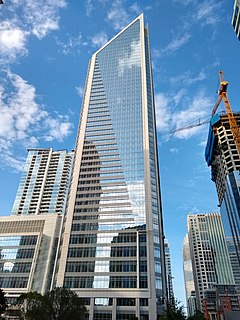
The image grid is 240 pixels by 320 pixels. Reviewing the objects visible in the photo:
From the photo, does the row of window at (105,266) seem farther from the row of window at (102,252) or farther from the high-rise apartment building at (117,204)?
the row of window at (102,252)

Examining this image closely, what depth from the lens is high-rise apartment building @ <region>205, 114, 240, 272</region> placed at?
409ft

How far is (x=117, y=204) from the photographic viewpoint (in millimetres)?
99250

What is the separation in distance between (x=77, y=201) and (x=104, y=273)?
30570mm

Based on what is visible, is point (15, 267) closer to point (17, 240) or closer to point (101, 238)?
point (17, 240)

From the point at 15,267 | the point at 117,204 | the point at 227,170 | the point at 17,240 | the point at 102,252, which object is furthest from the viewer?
the point at 227,170

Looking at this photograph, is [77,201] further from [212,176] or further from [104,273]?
[212,176]

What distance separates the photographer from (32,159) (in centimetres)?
18712

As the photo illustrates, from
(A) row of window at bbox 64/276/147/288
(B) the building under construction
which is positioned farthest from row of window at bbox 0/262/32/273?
(B) the building under construction

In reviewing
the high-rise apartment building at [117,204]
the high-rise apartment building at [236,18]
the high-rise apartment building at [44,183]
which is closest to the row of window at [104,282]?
the high-rise apartment building at [117,204]

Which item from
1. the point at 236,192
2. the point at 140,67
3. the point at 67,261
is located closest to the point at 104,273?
the point at 67,261

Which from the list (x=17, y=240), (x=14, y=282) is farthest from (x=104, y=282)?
(x=17, y=240)

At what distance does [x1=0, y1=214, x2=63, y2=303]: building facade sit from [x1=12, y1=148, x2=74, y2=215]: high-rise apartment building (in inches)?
1759

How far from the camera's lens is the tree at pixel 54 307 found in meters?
51.0

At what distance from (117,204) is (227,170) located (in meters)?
67.2
